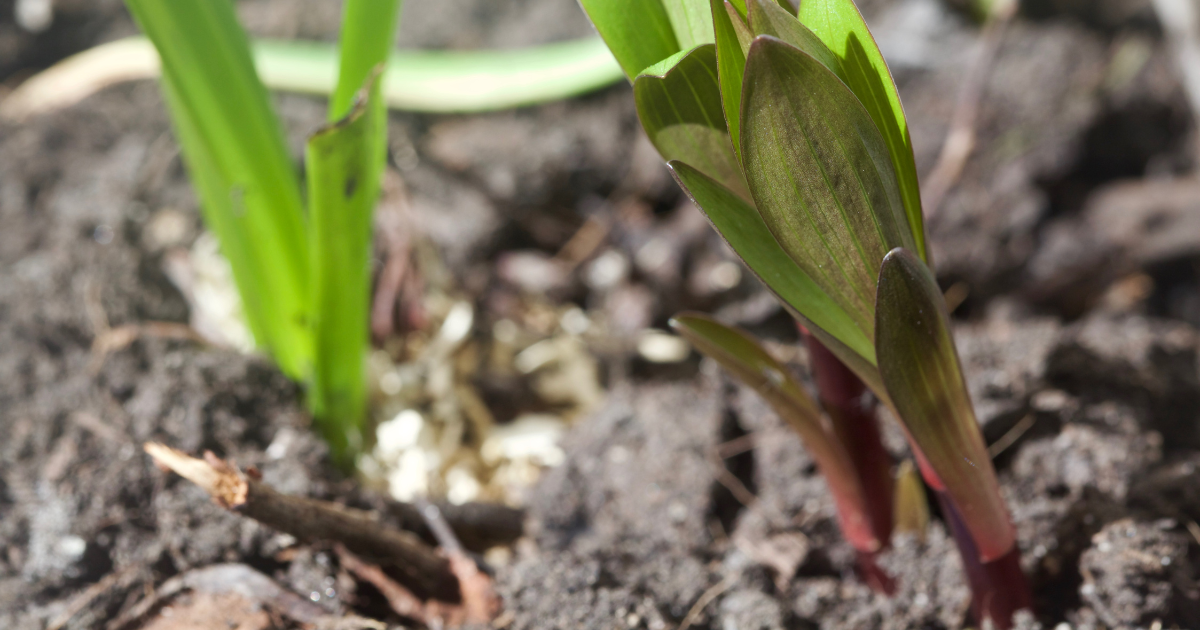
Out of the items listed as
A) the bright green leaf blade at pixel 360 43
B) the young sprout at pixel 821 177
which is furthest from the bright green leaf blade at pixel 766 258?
the bright green leaf blade at pixel 360 43

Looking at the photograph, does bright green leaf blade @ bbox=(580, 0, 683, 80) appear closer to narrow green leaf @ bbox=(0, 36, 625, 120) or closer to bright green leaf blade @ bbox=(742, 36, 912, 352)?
bright green leaf blade @ bbox=(742, 36, 912, 352)

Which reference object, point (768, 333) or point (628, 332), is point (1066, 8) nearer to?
point (768, 333)

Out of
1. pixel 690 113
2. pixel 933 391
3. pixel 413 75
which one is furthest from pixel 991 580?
pixel 413 75

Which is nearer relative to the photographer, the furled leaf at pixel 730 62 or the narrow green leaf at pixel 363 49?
the furled leaf at pixel 730 62

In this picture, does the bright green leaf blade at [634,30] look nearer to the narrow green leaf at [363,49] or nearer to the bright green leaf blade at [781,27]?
the bright green leaf blade at [781,27]

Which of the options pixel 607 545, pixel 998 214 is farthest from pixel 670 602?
pixel 998 214

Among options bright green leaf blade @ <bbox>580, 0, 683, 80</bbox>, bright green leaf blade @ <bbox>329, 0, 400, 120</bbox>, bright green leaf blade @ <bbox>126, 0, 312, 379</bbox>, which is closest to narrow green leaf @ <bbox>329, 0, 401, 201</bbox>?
bright green leaf blade @ <bbox>329, 0, 400, 120</bbox>

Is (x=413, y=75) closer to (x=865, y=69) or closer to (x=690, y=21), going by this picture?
(x=690, y=21)
